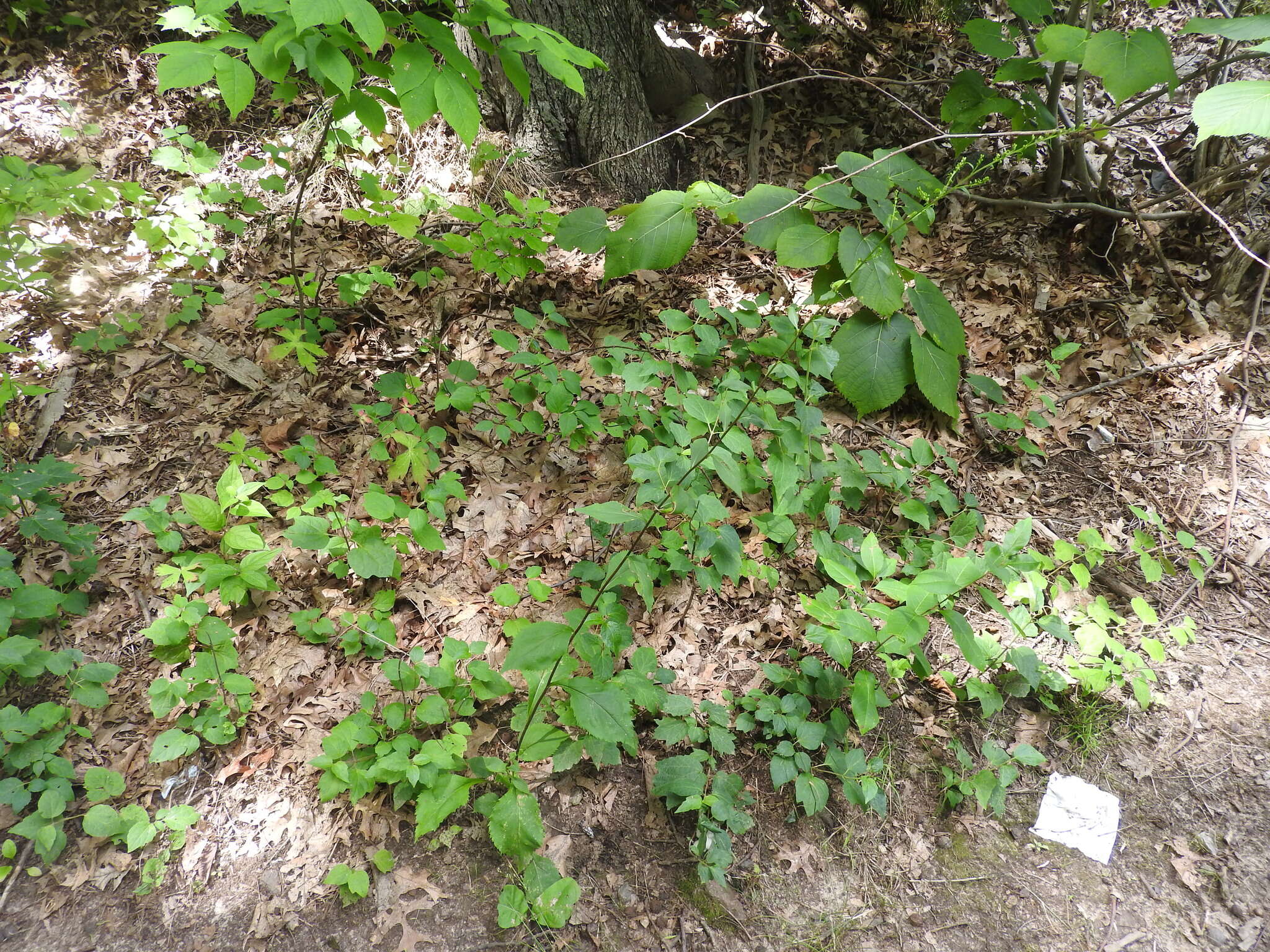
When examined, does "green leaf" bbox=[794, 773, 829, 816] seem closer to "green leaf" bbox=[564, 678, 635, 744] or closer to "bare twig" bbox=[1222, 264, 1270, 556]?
"green leaf" bbox=[564, 678, 635, 744]

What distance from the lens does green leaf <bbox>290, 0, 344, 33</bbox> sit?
1.37 metres

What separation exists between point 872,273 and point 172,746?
9.65 ft

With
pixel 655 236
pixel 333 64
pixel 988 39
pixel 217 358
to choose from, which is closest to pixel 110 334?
pixel 217 358

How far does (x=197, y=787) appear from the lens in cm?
206

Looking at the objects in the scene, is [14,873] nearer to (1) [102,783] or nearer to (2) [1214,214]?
(1) [102,783]

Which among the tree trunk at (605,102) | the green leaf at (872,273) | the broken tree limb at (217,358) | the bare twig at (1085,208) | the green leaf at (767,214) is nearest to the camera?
the green leaf at (872,273)

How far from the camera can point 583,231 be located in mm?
2609

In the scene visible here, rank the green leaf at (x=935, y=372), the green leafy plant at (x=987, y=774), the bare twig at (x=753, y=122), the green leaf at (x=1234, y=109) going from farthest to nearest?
the bare twig at (x=753, y=122) → the green leaf at (x=935, y=372) → the green leafy plant at (x=987, y=774) → the green leaf at (x=1234, y=109)

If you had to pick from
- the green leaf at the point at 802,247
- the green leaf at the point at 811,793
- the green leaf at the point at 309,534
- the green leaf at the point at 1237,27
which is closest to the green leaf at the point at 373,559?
the green leaf at the point at 309,534

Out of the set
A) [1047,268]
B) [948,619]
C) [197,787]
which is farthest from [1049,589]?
[197,787]

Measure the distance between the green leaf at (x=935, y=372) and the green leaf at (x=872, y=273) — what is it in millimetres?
237

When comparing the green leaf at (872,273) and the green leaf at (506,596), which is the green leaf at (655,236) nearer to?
the green leaf at (872,273)

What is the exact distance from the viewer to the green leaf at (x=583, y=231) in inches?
102

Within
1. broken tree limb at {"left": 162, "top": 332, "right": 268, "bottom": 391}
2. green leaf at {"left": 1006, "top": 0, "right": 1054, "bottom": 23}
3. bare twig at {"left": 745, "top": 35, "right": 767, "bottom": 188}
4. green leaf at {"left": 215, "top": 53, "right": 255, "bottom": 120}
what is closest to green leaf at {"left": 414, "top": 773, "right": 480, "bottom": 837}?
green leaf at {"left": 215, "top": 53, "right": 255, "bottom": 120}
